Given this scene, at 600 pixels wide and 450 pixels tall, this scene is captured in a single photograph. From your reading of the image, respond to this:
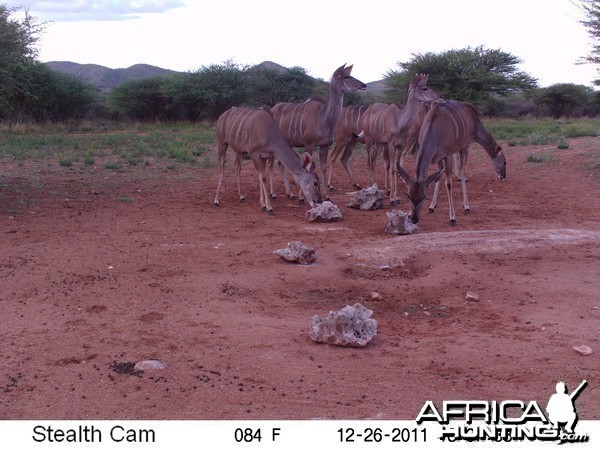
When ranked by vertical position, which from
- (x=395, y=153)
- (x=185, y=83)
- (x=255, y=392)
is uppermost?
(x=185, y=83)

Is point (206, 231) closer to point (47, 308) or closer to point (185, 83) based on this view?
point (47, 308)

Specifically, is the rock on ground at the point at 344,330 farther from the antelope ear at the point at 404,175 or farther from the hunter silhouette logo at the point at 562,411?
the antelope ear at the point at 404,175

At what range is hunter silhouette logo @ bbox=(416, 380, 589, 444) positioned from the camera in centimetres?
400

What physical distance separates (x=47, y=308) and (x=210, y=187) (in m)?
8.25

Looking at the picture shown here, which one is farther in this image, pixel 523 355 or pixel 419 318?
pixel 419 318

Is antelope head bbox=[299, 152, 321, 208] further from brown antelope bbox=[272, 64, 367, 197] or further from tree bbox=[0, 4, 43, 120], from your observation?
tree bbox=[0, 4, 43, 120]

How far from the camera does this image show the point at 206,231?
10688mm

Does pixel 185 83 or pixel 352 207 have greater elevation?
pixel 185 83

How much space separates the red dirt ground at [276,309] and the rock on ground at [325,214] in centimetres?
25

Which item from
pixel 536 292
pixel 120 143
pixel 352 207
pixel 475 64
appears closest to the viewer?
pixel 536 292

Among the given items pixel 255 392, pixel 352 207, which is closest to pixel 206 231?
pixel 352 207

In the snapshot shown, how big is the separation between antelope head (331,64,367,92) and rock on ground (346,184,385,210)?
222 centimetres

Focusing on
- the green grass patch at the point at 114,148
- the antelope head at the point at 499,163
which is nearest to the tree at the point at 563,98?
the green grass patch at the point at 114,148

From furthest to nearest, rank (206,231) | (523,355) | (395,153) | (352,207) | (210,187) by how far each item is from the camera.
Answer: (210,187)
(395,153)
(352,207)
(206,231)
(523,355)
